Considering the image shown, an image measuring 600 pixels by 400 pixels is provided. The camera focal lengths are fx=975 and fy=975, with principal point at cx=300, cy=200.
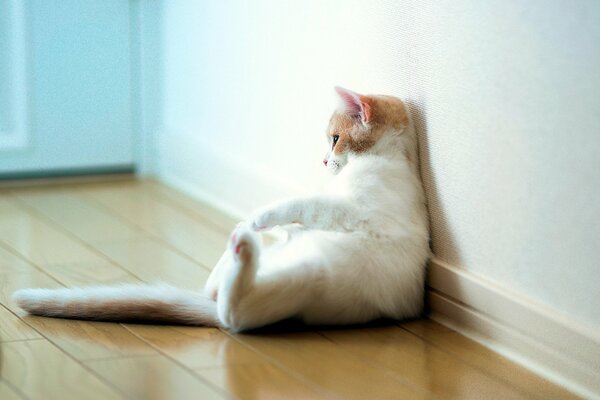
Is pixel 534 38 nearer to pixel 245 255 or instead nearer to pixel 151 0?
pixel 245 255

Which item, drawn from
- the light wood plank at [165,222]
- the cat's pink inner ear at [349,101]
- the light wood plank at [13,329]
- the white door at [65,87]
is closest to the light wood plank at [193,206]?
the light wood plank at [165,222]

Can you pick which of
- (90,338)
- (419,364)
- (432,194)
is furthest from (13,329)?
(432,194)

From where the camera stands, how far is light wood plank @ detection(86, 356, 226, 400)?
54.5 inches

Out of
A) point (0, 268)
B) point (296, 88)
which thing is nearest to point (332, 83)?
point (296, 88)

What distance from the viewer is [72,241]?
7.09 feet

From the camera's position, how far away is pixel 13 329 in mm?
1604

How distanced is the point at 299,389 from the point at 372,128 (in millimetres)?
545

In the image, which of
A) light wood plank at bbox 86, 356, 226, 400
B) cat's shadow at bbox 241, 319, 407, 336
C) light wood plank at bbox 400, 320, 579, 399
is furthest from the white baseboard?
light wood plank at bbox 86, 356, 226, 400

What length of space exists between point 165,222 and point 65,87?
56 centimetres

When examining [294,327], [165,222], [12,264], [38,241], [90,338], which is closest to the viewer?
[90,338]

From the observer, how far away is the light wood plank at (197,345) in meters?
1.53

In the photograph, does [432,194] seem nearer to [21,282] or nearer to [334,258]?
[334,258]

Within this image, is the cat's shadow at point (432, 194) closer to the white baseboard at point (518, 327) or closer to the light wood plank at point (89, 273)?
the white baseboard at point (518, 327)

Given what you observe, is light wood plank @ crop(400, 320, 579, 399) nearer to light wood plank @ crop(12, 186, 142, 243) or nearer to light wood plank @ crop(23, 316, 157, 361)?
light wood plank @ crop(23, 316, 157, 361)
